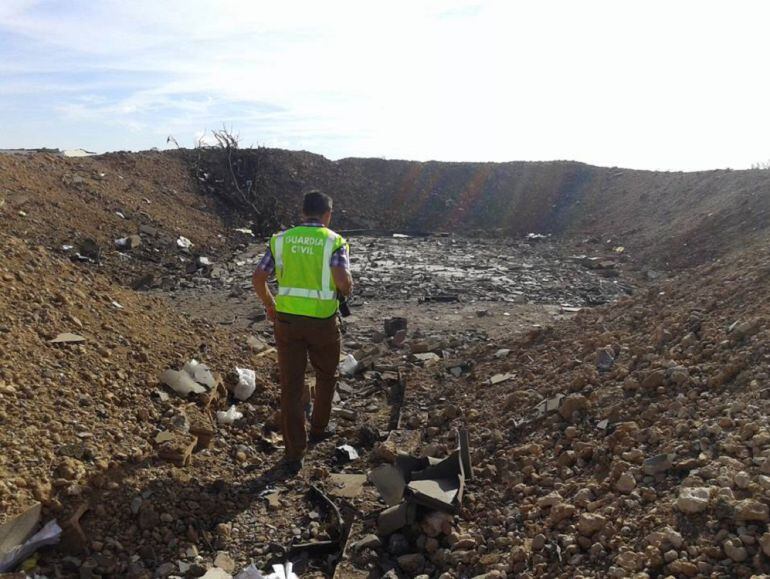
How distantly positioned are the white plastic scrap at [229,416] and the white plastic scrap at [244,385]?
0.90 ft

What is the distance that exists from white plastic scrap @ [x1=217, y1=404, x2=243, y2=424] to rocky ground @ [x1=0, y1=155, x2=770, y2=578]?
38 millimetres

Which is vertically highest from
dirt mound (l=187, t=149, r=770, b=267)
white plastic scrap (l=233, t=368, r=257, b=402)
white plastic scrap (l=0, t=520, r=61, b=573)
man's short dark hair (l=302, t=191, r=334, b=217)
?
dirt mound (l=187, t=149, r=770, b=267)

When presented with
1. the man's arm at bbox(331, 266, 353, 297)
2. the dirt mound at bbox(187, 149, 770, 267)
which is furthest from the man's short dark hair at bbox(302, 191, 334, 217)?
the dirt mound at bbox(187, 149, 770, 267)

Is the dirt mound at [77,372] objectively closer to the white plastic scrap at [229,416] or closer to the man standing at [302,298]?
the white plastic scrap at [229,416]

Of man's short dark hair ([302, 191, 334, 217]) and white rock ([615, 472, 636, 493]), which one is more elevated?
man's short dark hair ([302, 191, 334, 217])

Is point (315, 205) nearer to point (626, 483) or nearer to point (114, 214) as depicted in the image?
point (626, 483)

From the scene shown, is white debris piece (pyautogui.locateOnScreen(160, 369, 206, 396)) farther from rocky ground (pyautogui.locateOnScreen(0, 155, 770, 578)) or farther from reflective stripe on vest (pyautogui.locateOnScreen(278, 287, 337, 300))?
reflective stripe on vest (pyautogui.locateOnScreen(278, 287, 337, 300))

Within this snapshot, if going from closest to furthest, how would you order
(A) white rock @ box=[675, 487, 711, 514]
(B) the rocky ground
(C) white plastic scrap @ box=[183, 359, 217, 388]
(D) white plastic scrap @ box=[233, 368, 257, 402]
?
(A) white rock @ box=[675, 487, 711, 514]
(B) the rocky ground
(C) white plastic scrap @ box=[183, 359, 217, 388]
(D) white plastic scrap @ box=[233, 368, 257, 402]

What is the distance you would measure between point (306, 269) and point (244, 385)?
5.08 ft

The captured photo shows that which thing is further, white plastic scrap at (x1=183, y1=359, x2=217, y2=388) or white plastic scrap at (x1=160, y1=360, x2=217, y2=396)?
white plastic scrap at (x1=183, y1=359, x2=217, y2=388)

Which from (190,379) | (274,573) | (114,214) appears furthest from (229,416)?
(114,214)

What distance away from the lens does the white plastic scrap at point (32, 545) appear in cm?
276

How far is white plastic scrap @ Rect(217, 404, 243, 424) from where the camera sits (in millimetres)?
4516

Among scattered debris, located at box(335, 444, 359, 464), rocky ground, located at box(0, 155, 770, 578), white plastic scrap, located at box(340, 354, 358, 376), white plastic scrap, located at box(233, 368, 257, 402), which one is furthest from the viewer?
white plastic scrap, located at box(340, 354, 358, 376)
